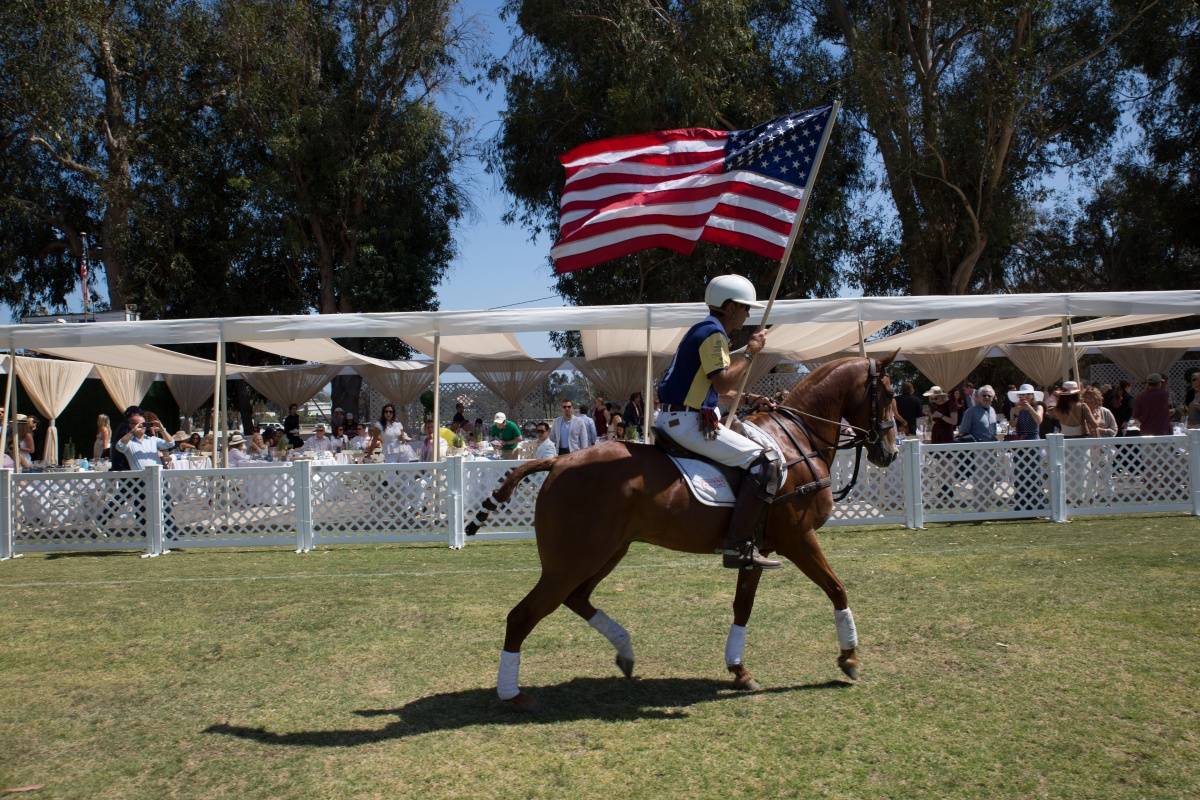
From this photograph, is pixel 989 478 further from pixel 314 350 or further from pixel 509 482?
pixel 314 350

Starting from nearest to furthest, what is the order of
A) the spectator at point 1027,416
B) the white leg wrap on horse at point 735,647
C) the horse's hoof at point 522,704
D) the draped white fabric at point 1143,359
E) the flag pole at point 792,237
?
the horse's hoof at point 522,704 < the white leg wrap on horse at point 735,647 < the flag pole at point 792,237 < the spectator at point 1027,416 < the draped white fabric at point 1143,359

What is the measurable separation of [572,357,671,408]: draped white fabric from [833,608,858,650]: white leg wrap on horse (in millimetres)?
18896

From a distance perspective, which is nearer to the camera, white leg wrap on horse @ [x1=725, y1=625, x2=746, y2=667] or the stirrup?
the stirrup

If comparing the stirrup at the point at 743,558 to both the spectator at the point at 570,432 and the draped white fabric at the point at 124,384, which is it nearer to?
the spectator at the point at 570,432

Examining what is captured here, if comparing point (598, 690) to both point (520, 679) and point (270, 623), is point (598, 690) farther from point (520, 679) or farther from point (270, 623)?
point (270, 623)

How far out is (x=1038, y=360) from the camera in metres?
25.4

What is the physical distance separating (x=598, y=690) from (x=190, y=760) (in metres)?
2.19

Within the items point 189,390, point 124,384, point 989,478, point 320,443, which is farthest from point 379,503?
point 189,390

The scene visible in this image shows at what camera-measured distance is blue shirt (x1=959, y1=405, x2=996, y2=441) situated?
12.6 metres

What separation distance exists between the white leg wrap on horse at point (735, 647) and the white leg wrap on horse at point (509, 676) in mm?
1256

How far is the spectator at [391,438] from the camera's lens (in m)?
14.4

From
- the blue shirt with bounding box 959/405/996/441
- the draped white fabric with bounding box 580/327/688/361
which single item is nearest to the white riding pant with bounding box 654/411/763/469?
the blue shirt with bounding box 959/405/996/441

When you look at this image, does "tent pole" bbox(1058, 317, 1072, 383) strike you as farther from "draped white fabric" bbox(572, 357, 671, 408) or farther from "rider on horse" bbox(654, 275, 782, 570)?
"draped white fabric" bbox(572, 357, 671, 408)

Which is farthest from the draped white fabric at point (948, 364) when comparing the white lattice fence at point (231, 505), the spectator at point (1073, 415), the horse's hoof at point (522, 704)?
the horse's hoof at point (522, 704)
